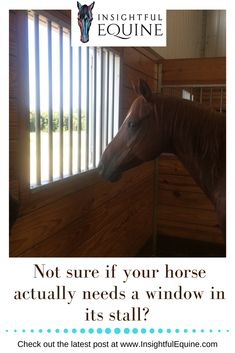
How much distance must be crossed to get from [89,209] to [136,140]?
0.35m

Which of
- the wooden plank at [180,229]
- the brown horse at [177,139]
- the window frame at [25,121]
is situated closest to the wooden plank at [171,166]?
the wooden plank at [180,229]

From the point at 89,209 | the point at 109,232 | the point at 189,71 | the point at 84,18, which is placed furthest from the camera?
the point at 189,71

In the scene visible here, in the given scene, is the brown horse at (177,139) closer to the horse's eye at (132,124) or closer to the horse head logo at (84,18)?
the horse's eye at (132,124)

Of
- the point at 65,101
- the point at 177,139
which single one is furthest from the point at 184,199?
the point at 65,101

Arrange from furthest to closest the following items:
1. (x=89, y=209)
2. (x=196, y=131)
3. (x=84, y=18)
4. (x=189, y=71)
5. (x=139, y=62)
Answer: (x=189, y=71) → (x=139, y=62) → (x=89, y=209) → (x=196, y=131) → (x=84, y=18)

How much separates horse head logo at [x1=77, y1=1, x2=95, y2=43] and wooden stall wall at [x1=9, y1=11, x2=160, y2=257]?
5.1 inches

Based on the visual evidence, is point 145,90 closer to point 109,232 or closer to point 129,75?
point 129,75

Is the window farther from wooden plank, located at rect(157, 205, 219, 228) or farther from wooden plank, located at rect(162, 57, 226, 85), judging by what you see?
wooden plank, located at rect(157, 205, 219, 228)

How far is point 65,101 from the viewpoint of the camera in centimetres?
78

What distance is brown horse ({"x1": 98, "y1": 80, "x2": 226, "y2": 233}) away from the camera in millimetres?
646

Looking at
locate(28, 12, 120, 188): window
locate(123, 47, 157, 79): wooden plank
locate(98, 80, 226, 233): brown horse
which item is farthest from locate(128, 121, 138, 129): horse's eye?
locate(123, 47, 157, 79): wooden plank

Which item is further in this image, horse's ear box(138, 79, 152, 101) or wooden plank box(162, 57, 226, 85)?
wooden plank box(162, 57, 226, 85)

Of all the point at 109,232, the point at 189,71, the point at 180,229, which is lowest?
the point at 180,229
